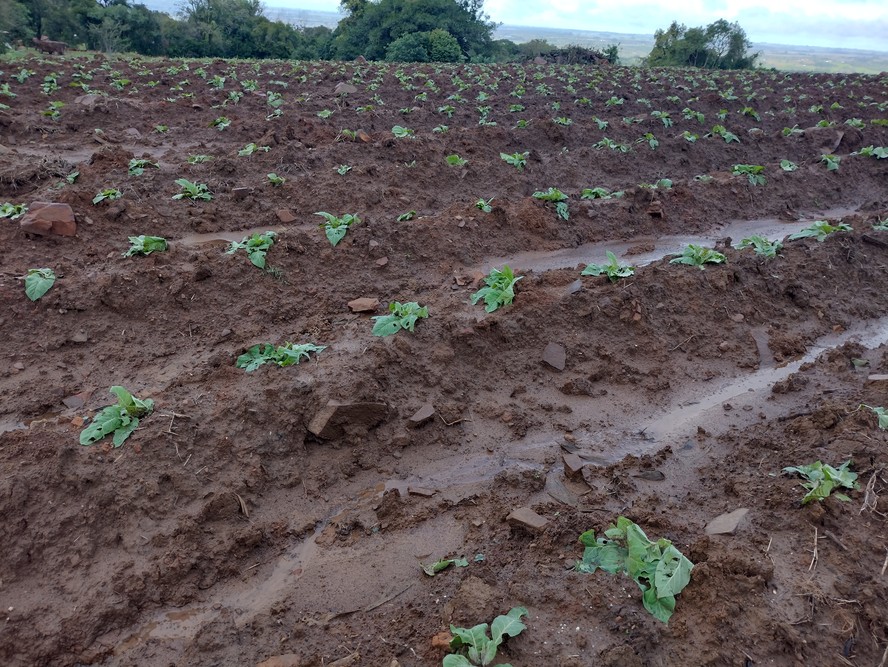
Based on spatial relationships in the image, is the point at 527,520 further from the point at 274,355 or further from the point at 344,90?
the point at 344,90

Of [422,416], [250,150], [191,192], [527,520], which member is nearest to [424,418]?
[422,416]

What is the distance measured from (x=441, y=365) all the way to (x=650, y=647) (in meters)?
2.86

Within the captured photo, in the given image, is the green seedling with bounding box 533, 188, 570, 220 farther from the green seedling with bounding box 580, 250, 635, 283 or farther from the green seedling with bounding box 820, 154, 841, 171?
the green seedling with bounding box 820, 154, 841, 171

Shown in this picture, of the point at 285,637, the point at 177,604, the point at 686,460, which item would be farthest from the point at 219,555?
the point at 686,460

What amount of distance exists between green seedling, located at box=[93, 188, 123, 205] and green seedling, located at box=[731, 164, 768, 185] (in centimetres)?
991

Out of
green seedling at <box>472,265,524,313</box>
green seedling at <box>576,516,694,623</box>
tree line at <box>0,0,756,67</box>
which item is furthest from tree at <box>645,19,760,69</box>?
green seedling at <box>576,516,694,623</box>

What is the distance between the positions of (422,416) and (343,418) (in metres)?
0.62

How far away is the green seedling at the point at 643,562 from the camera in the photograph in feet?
9.80

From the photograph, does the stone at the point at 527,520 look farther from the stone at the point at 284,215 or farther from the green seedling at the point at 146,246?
the stone at the point at 284,215

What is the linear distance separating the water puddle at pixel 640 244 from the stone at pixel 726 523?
403cm

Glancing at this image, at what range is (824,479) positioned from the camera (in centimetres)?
368

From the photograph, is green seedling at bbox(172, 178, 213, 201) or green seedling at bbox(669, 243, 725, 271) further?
green seedling at bbox(172, 178, 213, 201)

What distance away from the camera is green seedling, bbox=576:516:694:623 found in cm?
299

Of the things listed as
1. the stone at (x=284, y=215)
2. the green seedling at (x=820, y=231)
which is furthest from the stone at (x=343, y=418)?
the green seedling at (x=820, y=231)
